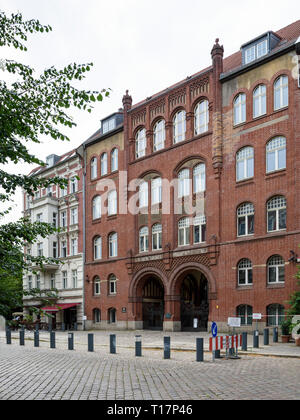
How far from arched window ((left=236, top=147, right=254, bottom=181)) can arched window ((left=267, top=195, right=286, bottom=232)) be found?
8.06 feet

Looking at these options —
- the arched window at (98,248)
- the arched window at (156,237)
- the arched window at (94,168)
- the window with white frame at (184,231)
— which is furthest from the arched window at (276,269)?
the arched window at (94,168)

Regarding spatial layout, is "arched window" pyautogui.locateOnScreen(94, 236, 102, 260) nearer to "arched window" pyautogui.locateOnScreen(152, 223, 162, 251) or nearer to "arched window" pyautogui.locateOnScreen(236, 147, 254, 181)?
"arched window" pyautogui.locateOnScreen(152, 223, 162, 251)

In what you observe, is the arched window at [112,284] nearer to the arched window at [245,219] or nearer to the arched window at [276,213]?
the arched window at [245,219]

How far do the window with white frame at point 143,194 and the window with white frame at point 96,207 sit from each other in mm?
5532

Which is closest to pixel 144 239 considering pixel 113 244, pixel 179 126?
pixel 113 244

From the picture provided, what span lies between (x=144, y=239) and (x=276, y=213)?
39.4 feet

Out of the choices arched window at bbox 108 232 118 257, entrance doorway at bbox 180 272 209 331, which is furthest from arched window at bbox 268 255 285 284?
arched window at bbox 108 232 118 257

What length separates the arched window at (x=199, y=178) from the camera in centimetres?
3249

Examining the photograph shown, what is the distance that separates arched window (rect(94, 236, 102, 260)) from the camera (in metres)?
41.0

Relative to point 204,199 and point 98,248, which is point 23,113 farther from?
point 98,248

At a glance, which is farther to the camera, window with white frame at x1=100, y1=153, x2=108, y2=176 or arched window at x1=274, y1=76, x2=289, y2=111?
window with white frame at x1=100, y1=153, x2=108, y2=176

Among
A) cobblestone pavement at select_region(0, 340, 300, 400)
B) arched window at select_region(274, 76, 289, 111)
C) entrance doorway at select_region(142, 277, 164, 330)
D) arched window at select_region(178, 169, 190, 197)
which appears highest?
arched window at select_region(274, 76, 289, 111)

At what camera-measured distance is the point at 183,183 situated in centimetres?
3391

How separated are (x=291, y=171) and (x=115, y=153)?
17.8 metres
